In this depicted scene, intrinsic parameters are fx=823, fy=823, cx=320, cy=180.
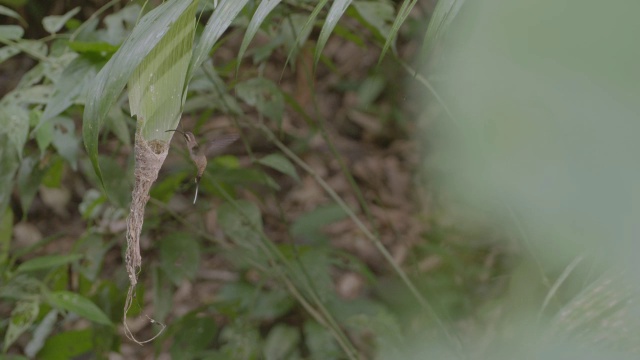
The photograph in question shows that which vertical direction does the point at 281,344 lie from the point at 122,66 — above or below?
below

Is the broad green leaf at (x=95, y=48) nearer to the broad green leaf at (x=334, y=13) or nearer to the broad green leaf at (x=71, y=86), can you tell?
the broad green leaf at (x=71, y=86)

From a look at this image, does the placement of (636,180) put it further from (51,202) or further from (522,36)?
(51,202)

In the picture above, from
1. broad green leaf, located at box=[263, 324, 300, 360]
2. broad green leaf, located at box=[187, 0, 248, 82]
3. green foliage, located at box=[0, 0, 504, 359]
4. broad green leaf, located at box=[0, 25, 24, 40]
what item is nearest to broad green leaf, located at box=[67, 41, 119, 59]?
green foliage, located at box=[0, 0, 504, 359]

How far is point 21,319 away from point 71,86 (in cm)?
39

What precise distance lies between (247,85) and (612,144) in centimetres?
98

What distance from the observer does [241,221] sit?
1263 millimetres

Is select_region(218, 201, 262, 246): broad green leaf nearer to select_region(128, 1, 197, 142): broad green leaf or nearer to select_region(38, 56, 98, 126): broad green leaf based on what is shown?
select_region(38, 56, 98, 126): broad green leaf

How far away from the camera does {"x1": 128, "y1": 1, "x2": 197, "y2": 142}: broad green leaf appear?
0.60 meters

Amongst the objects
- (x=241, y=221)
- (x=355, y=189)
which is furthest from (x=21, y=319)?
(x=355, y=189)

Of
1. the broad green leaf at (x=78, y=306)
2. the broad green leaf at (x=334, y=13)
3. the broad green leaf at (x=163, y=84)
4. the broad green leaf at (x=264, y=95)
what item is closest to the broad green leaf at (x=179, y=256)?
the broad green leaf at (x=78, y=306)

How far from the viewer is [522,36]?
243mm

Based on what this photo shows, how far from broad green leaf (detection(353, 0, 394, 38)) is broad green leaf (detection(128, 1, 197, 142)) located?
57 cm

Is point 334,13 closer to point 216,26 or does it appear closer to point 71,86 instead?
point 216,26

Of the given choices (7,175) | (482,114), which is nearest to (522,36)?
(482,114)
